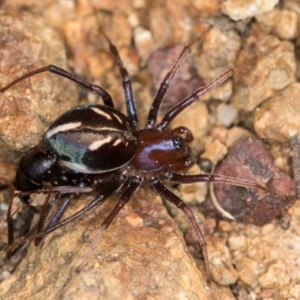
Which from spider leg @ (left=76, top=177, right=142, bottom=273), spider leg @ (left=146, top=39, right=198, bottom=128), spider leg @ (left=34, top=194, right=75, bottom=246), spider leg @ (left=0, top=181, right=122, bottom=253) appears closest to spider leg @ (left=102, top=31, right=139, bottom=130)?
spider leg @ (left=146, top=39, right=198, bottom=128)

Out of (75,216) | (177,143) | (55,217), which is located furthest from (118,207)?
(177,143)

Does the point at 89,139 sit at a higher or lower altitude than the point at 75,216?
higher

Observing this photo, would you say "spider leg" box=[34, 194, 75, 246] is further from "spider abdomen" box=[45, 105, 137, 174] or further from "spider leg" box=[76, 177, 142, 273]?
"spider leg" box=[76, 177, 142, 273]

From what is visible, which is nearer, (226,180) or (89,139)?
(89,139)

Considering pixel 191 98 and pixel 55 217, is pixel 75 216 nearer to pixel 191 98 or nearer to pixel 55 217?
pixel 55 217

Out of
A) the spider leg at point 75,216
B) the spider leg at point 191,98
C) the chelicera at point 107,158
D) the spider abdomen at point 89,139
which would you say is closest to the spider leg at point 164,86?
the chelicera at point 107,158

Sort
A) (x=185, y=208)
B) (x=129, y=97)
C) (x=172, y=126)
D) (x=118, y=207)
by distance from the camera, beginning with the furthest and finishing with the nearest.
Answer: (x=172, y=126) < (x=129, y=97) < (x=185, y=208) < (x=118, y=207)
